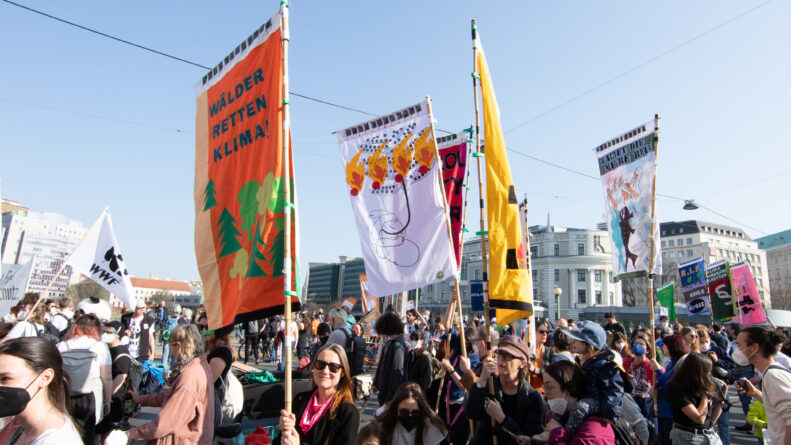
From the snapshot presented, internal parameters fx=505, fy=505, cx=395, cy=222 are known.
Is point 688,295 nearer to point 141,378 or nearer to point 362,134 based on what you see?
point 362,134

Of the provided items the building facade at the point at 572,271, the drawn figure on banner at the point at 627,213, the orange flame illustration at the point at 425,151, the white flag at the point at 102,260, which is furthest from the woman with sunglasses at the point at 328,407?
the building facade at the point at 572,271

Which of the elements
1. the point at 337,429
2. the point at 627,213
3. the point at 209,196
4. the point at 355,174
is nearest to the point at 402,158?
the point at 355,174

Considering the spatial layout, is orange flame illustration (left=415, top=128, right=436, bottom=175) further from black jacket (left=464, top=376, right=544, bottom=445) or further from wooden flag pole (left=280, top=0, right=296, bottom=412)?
black jacket (left=464, top=376, right=544, bottom=445)

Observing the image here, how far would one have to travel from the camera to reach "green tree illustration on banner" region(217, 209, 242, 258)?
3916mm

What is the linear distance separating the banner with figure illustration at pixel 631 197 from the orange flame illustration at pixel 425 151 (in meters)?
3.76

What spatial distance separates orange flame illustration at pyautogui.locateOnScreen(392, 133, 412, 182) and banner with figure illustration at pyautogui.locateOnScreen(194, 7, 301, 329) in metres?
2.50

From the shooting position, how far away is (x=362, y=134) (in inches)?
265

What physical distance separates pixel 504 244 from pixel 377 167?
2142 millimetres

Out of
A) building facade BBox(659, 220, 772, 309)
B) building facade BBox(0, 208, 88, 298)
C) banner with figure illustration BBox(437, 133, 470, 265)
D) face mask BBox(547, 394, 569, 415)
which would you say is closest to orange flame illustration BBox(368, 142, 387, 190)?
banner with figure illustration BBox(437, 133, 470, 265)

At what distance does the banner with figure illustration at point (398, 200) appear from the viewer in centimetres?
583

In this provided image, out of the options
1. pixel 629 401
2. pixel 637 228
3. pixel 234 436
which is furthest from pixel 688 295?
pixel 234 436

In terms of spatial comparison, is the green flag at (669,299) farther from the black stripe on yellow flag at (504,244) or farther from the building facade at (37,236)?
the building facade at (37,236)

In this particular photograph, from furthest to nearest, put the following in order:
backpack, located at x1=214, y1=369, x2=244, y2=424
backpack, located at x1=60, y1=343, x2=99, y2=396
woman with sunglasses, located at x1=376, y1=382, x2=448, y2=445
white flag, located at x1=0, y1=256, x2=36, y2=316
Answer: white flag, located at x1=0, y1=256, x2=36, y2=316 → backpack, located at x1=214, y1=369, x2=244, y2=424 → backpack, located at x1=60, y1=343, x2=99, y2=396 → woman with sunglasses, located at x1=376, y1=382, x2=448, y2=445

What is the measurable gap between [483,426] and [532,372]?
8.28ft
